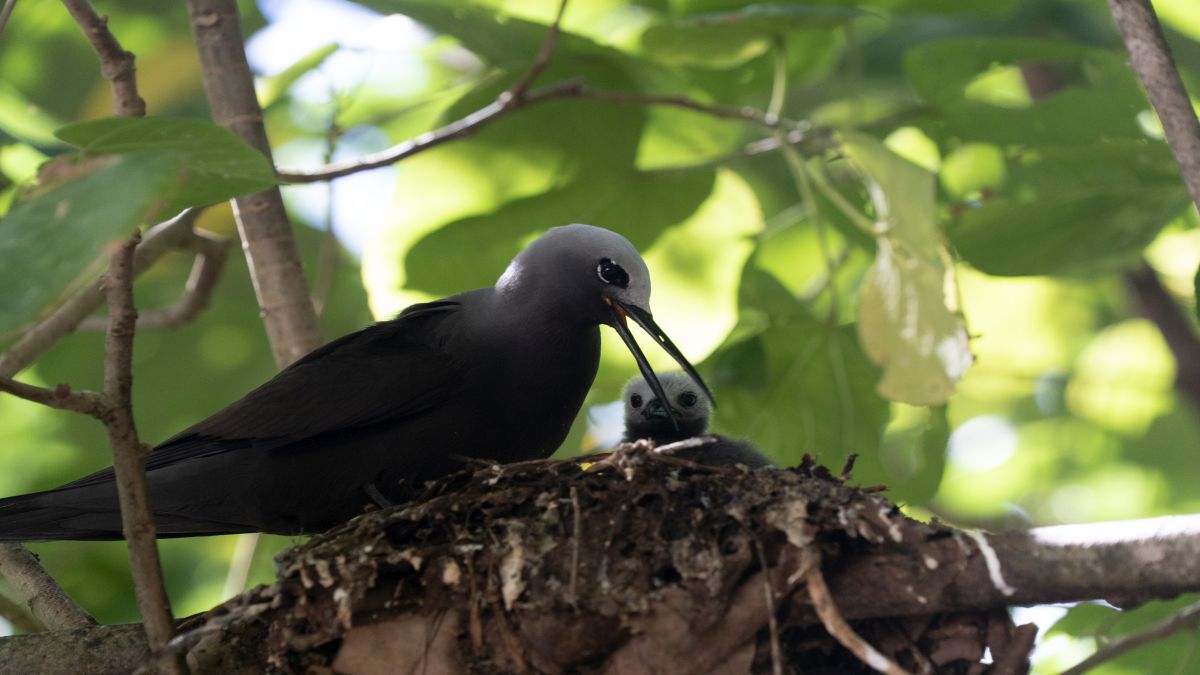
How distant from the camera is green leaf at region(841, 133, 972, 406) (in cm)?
443

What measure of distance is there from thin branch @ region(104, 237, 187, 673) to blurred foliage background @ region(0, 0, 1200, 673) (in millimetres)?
1481

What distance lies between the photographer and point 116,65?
3.43 metres

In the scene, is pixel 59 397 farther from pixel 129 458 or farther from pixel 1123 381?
pixel 1123 381

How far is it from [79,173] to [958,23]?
19.3 feet

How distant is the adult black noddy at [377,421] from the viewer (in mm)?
4457

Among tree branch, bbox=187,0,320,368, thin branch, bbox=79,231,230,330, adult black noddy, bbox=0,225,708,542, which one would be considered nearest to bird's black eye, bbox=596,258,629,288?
adult black noddy, bbox=0,225,708,542

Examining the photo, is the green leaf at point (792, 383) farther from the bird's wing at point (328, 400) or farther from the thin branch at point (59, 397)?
the thin branch at point (59, 397)

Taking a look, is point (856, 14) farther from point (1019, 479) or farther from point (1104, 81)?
point (1019, 479)

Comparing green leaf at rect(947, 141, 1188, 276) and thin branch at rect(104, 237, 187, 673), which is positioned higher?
thin branch at rect(104, 237, 187, 673)

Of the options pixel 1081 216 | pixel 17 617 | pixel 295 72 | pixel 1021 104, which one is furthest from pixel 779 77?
pixel 17 617

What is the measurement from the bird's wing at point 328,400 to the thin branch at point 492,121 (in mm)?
794

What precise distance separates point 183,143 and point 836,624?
186 centimetres

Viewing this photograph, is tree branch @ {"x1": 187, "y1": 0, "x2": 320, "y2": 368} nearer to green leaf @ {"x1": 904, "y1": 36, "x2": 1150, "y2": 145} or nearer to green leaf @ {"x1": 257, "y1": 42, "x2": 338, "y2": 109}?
green leaf @ {"x1": 257, "y1": 42, "x2": 338, "y2": 109}

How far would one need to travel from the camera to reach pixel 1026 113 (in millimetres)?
5457
